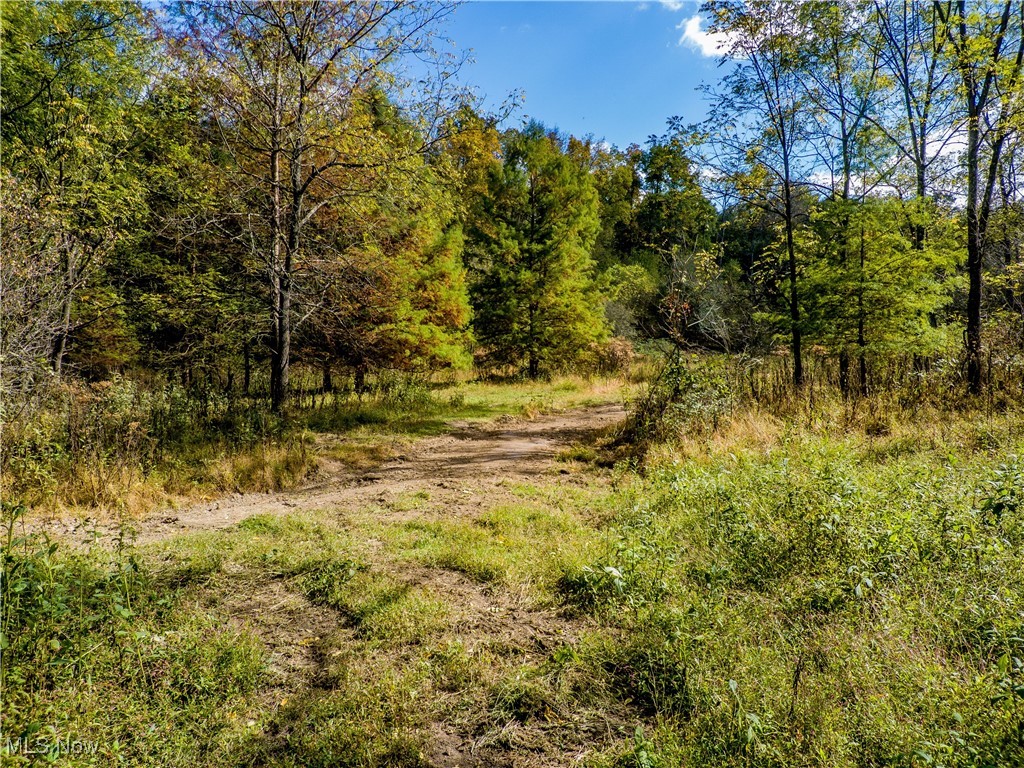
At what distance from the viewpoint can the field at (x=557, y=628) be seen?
7.24ft

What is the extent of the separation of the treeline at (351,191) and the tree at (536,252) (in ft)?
10.4

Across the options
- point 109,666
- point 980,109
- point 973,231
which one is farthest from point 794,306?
point 109,666

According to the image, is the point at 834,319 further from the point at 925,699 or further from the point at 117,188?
the point at 117,188

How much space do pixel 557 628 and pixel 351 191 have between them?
26.1ft

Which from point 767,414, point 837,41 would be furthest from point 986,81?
point 767,414

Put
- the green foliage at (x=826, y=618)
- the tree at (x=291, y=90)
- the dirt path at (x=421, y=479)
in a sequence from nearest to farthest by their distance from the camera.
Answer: the green foliage at (x=826, y=618) < the dirt path at (x=421, y=479) < the tree at (x=291, y=90)

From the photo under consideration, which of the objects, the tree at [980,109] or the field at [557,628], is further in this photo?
the tree at [980,109]

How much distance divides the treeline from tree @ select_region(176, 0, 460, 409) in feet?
0.14

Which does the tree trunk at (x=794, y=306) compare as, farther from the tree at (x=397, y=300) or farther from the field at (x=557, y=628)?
the tree at (x=397, y=300)

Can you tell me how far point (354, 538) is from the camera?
4664mm

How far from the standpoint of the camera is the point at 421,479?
6.94 meters

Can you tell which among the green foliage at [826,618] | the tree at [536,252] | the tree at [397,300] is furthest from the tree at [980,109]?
the tree at [536,252]

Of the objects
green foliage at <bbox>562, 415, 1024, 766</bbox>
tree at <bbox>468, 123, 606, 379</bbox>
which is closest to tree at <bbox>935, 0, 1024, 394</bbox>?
green foliage at <bbox>562, 415, 1024, 766</bbox>

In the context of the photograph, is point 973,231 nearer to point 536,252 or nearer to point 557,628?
point 557,628
